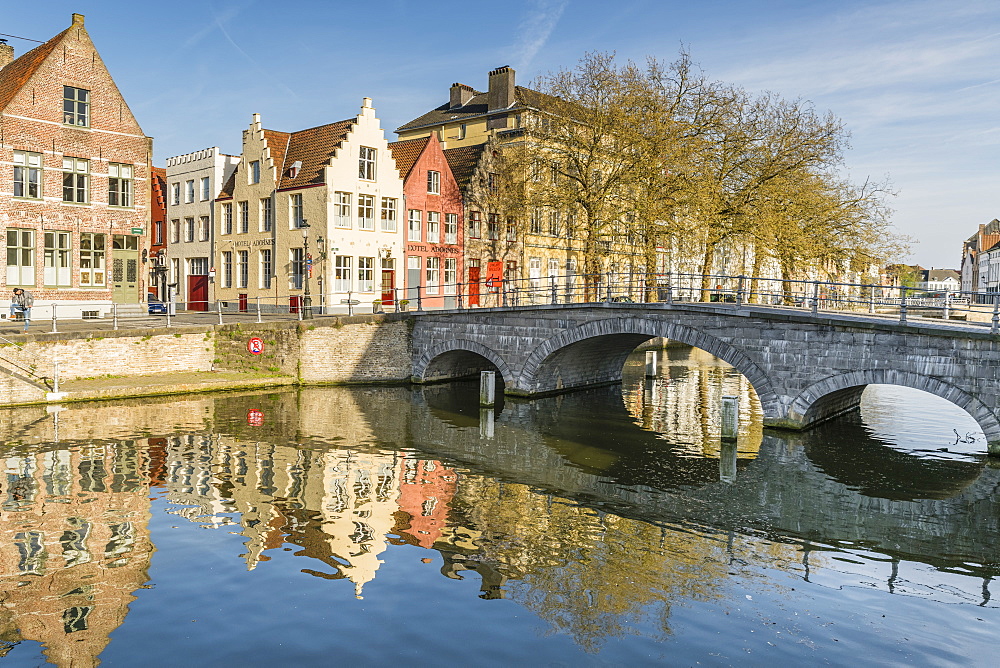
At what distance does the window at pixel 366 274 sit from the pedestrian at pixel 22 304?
15185 mm

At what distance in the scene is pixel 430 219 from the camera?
43625 mm

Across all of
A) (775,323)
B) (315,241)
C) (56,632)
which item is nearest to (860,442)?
(775,323)

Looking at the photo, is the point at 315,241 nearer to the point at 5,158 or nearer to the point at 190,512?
the point at 5,158

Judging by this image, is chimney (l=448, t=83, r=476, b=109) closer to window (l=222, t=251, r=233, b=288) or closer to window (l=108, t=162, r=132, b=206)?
window (l=222, t=251, r=233, b=288)

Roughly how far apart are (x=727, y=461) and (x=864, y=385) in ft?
17.1

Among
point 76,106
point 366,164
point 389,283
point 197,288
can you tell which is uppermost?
point 76,106

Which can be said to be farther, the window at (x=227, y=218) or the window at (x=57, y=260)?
the window at (x=227, y=218)

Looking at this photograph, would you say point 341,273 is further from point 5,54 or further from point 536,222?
point 5,54

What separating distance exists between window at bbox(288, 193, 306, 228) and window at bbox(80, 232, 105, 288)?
30.9 feet

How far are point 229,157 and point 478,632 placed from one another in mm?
42364

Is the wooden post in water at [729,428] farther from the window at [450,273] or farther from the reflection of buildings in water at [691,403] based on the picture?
the window at [450,273]

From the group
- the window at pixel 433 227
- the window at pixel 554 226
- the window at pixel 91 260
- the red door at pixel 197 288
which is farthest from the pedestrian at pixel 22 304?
the window at pixel 554 226

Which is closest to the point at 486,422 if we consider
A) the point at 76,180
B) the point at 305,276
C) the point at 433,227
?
the point at 305,276

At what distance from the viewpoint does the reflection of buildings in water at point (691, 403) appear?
2291 centimetres
